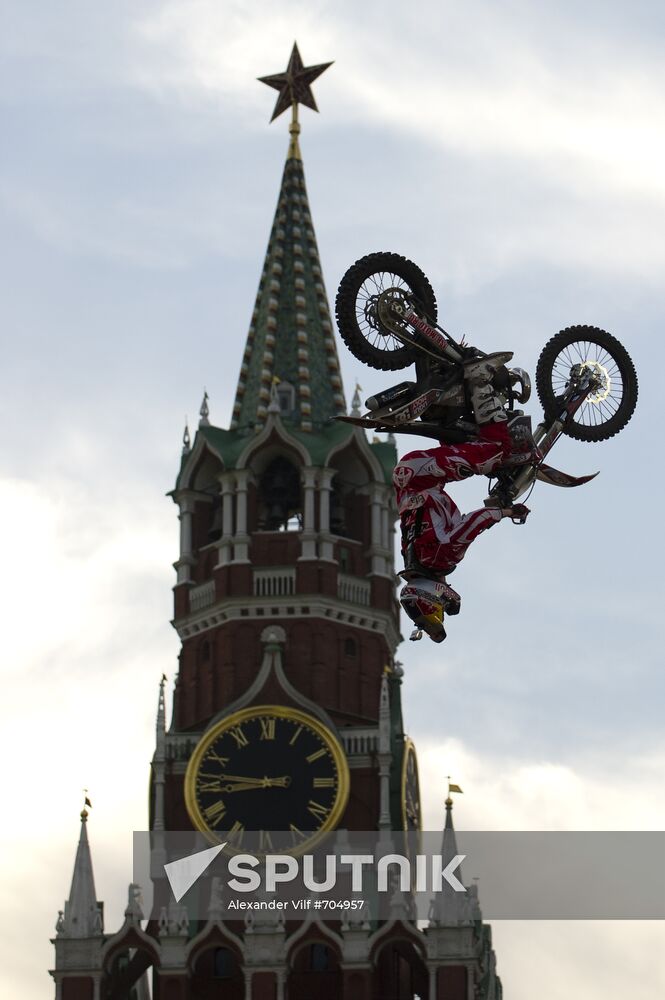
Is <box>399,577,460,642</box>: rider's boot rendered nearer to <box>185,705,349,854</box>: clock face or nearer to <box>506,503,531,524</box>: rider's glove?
<box>506,503,531,524</box>: rider's glove

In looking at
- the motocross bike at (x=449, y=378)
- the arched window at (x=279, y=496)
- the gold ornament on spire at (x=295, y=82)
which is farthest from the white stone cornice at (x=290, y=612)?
the motocross bike at (x=449, y=378)

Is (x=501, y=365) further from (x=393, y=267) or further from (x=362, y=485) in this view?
(x=362, y=485)

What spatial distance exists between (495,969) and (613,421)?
79278mm

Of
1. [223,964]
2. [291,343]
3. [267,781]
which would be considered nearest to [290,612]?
[267,781]

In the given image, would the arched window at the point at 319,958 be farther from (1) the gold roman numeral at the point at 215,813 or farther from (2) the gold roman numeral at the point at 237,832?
(1) the gold roman numeral at the point at 215,813

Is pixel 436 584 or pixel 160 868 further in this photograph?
pixel 160 868

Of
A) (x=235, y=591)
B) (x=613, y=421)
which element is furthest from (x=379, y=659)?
(x=613, y=421)

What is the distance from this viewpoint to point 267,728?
115250mm

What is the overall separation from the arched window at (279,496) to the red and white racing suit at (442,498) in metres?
78.8

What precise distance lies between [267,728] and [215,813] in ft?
12.4

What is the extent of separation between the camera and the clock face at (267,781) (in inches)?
4469

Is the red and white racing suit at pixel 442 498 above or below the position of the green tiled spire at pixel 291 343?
below

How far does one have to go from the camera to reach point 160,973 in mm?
110688

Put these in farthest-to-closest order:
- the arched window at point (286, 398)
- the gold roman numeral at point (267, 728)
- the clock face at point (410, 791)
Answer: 1. the arched window at point (286, 398)
2. the clock face at point (410, 791)
3. the gold roman numeral at point (267, 728)
